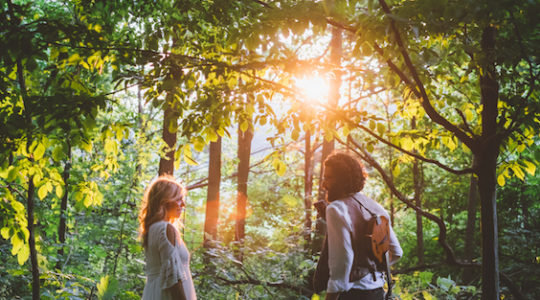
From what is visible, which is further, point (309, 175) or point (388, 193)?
point (309, 175)

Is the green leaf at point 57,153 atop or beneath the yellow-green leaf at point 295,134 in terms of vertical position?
beneath

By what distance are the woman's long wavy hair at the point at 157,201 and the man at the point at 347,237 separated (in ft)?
4.43

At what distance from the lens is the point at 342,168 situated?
2635mm

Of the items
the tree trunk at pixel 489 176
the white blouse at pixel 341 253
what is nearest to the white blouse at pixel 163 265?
the white blouse at pixel 341 253

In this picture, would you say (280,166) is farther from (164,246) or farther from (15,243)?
(15,243)

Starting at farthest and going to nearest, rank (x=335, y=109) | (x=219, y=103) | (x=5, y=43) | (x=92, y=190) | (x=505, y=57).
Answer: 1. (x=92, y=190)
2. (x=335, y=109)
3. (x=219, y=103)
4. (x=505, y=57)
5. (x=5, y=43)

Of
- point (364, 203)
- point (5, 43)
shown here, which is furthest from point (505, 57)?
point (5, 43)

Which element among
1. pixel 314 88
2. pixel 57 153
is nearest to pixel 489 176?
pixel 314 88

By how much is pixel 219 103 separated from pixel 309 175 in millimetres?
13025

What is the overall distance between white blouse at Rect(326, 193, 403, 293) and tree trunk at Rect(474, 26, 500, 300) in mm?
769

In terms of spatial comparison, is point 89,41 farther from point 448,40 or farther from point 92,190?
point 448,40

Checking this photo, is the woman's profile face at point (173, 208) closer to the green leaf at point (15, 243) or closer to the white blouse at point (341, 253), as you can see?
the green leaf at point (15, 243)

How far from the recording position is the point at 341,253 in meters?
2.32

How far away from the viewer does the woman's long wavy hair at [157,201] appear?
2.96m
